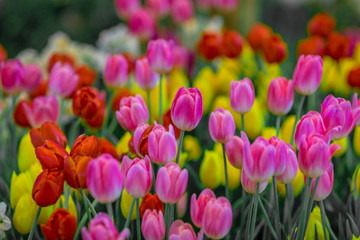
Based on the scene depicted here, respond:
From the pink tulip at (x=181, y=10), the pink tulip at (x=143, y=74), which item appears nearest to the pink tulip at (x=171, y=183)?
the pink tulip at (x=143, y=74)

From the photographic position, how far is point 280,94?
93 cm

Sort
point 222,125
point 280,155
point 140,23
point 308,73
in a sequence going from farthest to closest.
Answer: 1. point 140,23
2. point 308,73
3. point 222,125
4. point 280,155

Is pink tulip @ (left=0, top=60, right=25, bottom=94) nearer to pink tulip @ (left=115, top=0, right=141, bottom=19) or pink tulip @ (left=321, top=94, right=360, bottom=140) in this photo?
pink tulip @ (left=321, top=94, right=360, bottom=140)

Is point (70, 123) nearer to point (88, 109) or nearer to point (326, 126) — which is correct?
point (88, 109)

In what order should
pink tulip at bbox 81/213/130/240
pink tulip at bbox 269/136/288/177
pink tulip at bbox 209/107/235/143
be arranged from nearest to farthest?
pink tulip at bbox 81/213/130/240
pink tulip at bbox 269/136/288/177
pink tulip at bbox 209/107/235/143

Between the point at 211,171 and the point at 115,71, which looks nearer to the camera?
the point at 211,171

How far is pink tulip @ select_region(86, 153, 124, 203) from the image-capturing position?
0.64 m

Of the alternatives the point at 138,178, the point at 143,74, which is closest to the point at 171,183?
the point at 138,178

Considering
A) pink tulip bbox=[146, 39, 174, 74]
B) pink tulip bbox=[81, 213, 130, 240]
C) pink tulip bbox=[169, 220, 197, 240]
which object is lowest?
pink tulip bbox=[169, 220, 197, 240]

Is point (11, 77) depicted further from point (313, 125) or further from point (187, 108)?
point (313, 125)

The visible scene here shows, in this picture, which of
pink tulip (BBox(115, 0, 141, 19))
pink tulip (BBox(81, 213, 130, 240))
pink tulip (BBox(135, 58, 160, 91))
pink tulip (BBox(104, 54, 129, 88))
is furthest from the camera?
pink tulip (BBox(115, 0, 141, 19))

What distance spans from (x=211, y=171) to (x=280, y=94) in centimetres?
22

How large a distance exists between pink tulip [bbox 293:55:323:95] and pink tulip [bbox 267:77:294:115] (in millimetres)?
19

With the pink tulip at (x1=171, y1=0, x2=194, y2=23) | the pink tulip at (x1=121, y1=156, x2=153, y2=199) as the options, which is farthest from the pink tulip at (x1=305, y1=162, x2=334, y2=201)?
the pink tulip at (x1=171, y1=0, x2=194, y2=23)
